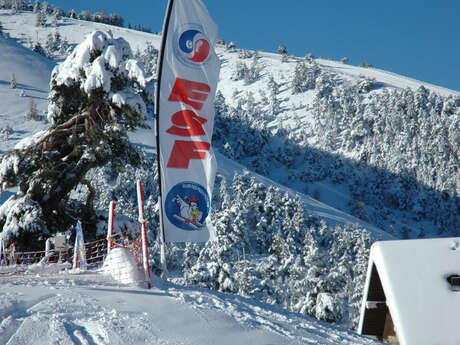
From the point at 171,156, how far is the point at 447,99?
19169cm

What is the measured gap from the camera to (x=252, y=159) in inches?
5733

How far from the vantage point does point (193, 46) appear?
1048 cm

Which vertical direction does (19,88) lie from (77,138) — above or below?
above

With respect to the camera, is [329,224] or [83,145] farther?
[329,224]

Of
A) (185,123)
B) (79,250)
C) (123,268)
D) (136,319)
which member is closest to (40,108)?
(79,250)

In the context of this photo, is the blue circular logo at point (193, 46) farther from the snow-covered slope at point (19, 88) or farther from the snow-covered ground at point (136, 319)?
the snow-covered slope at point (19, 88)

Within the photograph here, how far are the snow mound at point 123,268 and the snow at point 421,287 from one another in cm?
446

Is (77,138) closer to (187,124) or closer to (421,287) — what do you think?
(187,124)

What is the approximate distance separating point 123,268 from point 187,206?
1697 mm

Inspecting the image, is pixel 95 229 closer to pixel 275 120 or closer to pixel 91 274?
pixel 91 274

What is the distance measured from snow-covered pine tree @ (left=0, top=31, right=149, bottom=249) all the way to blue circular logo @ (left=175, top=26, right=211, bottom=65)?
168 inches

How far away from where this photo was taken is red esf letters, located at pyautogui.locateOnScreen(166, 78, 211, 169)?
10070 mm

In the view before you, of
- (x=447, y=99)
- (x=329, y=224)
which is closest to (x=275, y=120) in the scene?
(x=447, y=99)

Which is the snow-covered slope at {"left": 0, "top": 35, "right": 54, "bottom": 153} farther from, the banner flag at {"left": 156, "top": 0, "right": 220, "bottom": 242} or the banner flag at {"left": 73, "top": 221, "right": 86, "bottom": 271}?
the banner flag at {"left": 156, "top": 0, "right": 220, "bottom": 242}
